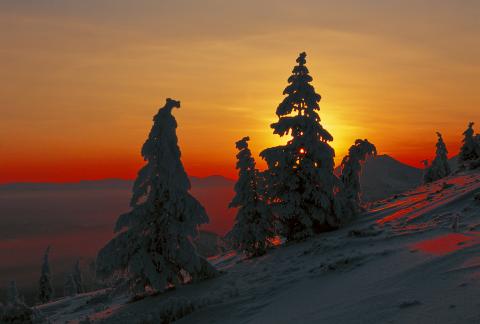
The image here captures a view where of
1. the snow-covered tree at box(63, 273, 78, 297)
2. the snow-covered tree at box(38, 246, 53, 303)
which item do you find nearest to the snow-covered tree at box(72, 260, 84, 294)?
the snow-covered tree at box(63, 273, 78, 297)

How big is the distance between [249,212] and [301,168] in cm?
364

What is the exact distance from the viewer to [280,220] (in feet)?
72.0

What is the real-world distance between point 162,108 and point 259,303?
1001 cm

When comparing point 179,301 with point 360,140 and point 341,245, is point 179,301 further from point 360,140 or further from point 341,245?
point 360,140

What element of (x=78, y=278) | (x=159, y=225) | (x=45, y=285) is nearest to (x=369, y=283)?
(x=159, y=225)

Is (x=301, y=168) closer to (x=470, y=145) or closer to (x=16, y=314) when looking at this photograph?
(x=16, y=314)

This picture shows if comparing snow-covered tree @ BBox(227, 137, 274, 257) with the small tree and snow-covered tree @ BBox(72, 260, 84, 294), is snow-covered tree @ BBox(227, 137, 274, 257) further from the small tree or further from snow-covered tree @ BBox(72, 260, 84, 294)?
snow-covered tree @ BBox(72, 260, 84, 294)

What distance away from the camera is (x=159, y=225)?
16484mm

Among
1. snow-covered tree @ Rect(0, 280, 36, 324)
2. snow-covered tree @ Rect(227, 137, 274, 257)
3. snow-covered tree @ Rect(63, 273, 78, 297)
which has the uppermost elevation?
snow-covered tree @ Rect(227, 137, 274, 257)

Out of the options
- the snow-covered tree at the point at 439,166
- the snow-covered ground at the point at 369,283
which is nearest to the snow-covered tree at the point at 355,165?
the snow-covered ground at the point at 369,283

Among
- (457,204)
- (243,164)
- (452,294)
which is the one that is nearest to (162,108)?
(243,164)

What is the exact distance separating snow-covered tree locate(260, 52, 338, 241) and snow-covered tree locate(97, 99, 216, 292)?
20.1 feet

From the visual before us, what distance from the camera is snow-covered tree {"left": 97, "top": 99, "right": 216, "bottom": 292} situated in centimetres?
1614

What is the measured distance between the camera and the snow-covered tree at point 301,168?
21094 millimetres
